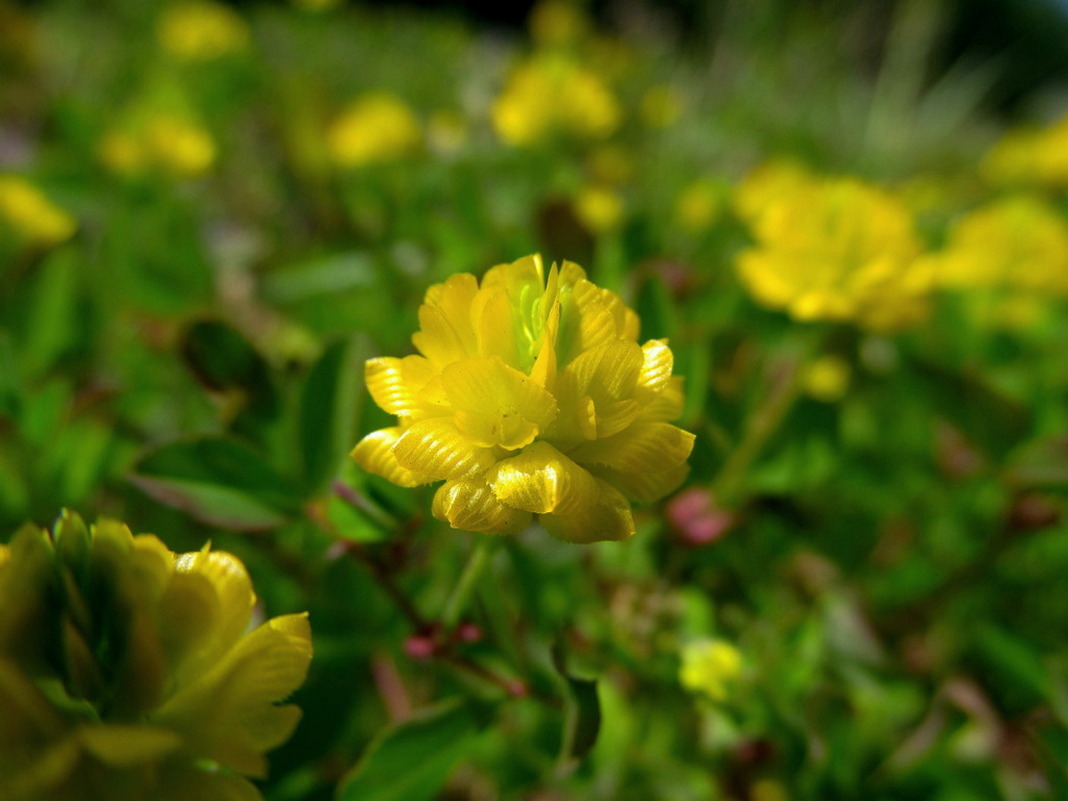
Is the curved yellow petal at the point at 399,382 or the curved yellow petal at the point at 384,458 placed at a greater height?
the curved yellow petal at the point at 399,382

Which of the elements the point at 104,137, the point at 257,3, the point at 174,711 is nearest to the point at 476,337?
the point at 174,711

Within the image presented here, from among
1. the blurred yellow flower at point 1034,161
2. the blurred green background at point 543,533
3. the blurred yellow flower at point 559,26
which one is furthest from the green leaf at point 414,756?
the blurred yellow flower at point 559,26

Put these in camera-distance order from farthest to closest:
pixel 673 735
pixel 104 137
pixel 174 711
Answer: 1. pixel 104 137
2. pixel 673 735
3. pixel 174 711

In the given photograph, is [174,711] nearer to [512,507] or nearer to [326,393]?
[512,507]

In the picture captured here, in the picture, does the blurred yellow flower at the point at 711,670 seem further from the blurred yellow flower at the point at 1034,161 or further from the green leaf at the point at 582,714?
the blurred yellow flower at the point at 1034,161

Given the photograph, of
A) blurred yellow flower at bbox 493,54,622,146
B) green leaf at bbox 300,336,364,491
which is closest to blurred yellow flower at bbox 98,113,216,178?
blurred yellow flower at bbox 493,54,622,146

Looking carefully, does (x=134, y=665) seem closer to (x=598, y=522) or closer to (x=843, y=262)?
(x=598, y=522)

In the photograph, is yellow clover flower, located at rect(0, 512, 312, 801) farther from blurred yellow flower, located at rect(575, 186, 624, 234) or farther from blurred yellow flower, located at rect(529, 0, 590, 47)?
blurred yellow flower, located at rect(529, 0, 590, 47)
